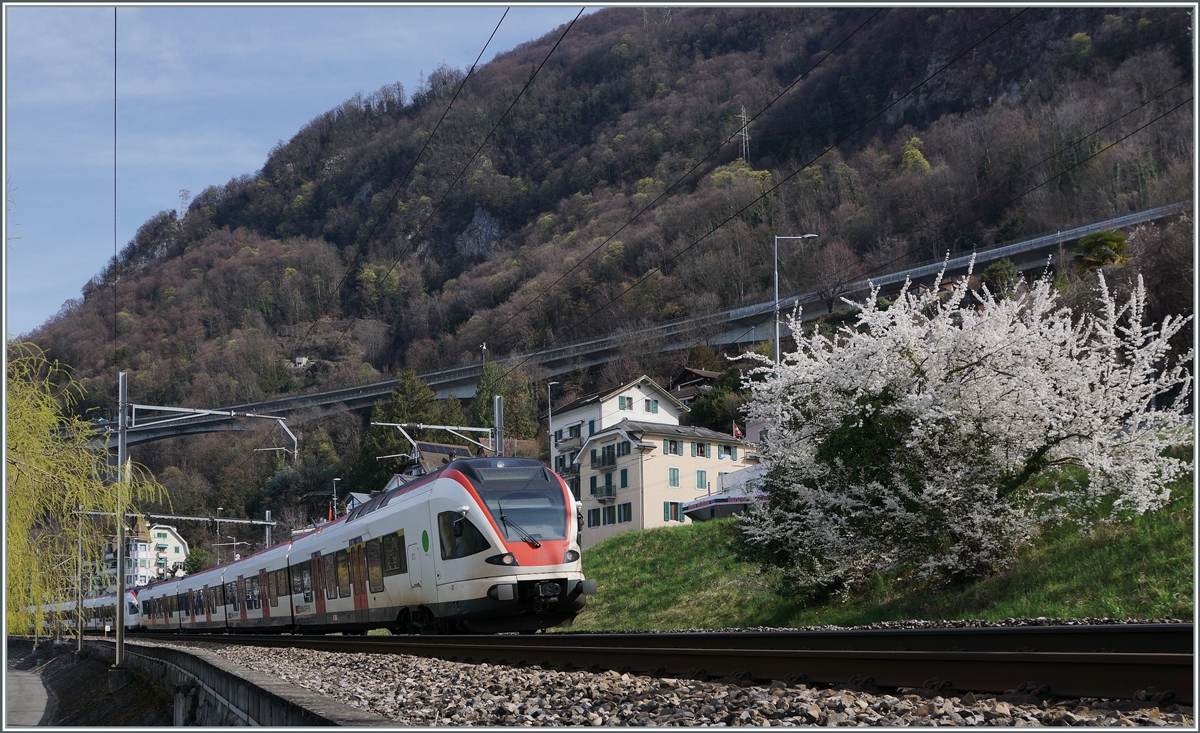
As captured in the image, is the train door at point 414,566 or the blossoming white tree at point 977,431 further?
the train door at point 414,566

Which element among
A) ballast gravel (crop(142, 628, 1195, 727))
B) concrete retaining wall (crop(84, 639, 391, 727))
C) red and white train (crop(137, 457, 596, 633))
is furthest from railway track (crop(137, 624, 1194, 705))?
red and white train (crop(137, 457, 596, 633))

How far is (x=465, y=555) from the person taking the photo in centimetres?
1675

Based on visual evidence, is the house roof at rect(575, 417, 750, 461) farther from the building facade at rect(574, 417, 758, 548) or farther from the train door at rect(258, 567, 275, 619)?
the train door at rect(258, 567, 275, 619)

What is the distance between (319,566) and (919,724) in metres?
19.4

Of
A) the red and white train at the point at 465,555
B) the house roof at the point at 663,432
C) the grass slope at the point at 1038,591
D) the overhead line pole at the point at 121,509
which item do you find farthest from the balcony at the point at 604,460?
the red and white train at the point at 465,555

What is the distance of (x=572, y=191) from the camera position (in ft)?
391

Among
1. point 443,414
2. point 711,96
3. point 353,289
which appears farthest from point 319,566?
point 711,96

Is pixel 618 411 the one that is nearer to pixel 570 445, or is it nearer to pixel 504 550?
pixel 570 445

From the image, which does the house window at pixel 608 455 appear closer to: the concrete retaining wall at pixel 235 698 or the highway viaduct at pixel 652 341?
the highway viaduct at pixel 652 341

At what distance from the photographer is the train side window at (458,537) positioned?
16656mm

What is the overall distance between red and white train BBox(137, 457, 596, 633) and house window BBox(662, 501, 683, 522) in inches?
1382

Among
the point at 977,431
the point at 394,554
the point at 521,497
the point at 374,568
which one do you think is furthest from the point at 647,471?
the point at 521,497

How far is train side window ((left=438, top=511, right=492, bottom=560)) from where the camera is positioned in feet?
54.6

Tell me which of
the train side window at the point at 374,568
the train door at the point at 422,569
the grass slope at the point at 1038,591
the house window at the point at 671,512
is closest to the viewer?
the grass slope at the point at 1038,591
